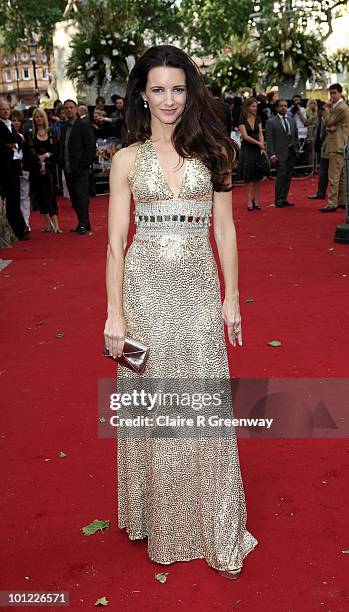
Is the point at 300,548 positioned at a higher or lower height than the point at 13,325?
higher

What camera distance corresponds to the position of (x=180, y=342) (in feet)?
11.3

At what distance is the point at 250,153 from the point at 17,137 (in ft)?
13.6

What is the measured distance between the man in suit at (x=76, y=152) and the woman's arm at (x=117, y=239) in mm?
9377

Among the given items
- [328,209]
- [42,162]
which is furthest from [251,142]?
[42,162]

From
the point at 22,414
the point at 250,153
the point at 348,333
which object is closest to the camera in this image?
the point at 22,414

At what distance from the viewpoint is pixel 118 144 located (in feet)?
60.3

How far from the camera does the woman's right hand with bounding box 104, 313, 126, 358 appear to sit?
341 cm

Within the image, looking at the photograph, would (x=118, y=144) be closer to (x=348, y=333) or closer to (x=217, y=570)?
(x=348, y=333)

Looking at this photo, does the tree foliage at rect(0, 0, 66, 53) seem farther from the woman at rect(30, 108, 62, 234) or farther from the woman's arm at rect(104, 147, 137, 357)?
the woman's arm at rect(104, 147, 137, 357)

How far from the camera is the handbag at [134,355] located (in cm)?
339

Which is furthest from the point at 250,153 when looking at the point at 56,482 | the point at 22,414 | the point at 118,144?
the point at 56,482

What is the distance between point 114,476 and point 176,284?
1580 mm

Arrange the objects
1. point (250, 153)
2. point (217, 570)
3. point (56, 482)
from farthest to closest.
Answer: point (250, 153), point (56, 482), point (217, 570)

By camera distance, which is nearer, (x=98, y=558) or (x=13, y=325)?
(x=98, y=558)
